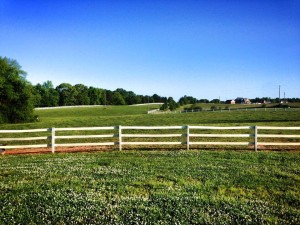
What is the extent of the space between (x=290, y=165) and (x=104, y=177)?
745cm

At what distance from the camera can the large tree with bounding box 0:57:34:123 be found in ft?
165

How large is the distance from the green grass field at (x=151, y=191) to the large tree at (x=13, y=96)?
4407 centimetres

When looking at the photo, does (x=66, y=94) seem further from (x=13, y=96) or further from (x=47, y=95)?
(x=13, y=96)

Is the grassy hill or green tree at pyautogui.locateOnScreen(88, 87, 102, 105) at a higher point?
green tree at pyautogui.locateOnScreen(88, 87, 102, 105)

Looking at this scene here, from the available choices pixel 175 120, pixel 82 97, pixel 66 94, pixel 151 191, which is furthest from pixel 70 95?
pixel 151 191

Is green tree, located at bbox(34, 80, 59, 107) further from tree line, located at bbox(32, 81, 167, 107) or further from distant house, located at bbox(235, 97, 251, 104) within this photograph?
distant house, located at bbox(235, 97, 251, 104)

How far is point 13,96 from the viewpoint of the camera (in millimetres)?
50375

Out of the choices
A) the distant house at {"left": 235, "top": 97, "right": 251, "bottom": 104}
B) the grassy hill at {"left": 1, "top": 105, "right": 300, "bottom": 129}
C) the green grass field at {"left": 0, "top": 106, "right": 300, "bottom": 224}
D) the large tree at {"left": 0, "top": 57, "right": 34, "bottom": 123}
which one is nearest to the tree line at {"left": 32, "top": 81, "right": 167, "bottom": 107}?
the large tree at {"left": 0, "top": 57, "right": 34, "bottom": 123}

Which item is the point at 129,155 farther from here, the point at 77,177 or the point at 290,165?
the point at 290,165

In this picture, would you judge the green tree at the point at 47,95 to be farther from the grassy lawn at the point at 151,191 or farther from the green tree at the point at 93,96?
the grassy lawn at the point at 151,191

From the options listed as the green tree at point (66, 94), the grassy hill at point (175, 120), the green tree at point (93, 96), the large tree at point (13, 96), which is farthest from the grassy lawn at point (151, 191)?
the green tree at point (93, 96)

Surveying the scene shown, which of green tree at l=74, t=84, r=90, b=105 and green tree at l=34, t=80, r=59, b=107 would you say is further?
green tree at l=74, t=84, r=90, b=105

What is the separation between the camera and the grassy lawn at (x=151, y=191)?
18.5 ft

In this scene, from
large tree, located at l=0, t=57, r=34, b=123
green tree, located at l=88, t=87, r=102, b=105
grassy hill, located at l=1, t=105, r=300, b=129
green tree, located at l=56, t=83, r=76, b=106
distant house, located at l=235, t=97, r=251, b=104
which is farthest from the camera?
distant house, located at l=235, t=97, r=251, b=104
